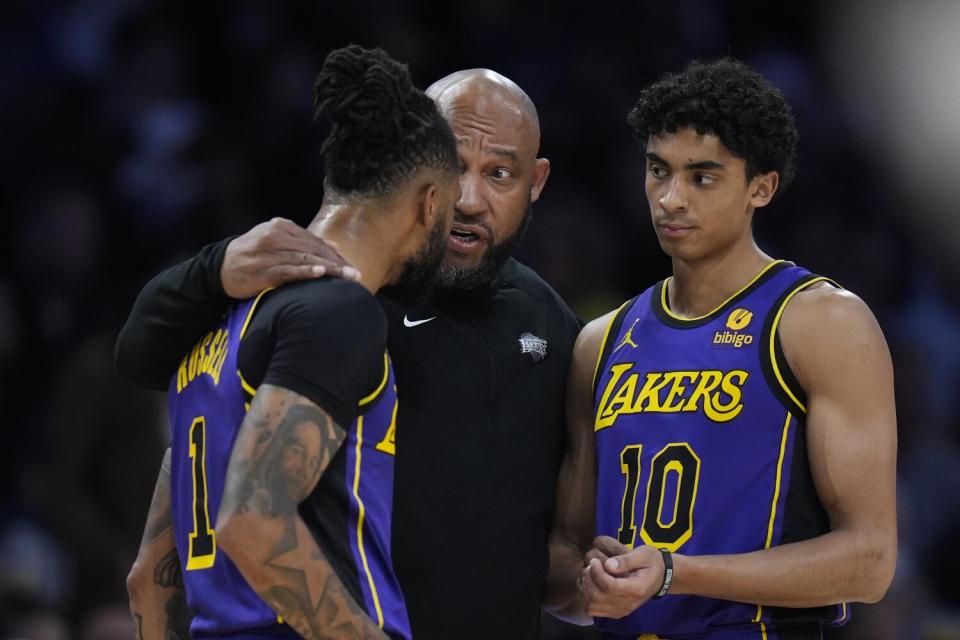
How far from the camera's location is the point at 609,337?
4.26m

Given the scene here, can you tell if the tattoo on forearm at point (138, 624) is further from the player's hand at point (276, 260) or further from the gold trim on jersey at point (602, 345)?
the gold trim on jersey at point (602, 345)

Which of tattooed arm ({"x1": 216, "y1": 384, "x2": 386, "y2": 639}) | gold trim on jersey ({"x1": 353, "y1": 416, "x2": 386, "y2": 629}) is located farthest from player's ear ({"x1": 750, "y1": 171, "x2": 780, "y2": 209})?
tattooed arm ({"x1": 216, "y1": 384, "x2": 386, "y2": 639})

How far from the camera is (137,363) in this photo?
145 inches

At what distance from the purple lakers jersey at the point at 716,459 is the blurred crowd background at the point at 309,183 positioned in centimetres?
297

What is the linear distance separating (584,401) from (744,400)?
57 cm

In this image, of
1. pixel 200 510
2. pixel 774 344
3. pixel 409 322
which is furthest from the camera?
pixel 409 322

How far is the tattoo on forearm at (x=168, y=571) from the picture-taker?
3.83m

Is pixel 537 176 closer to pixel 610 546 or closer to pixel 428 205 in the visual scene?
pixel 428 205

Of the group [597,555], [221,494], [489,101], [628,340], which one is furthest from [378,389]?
[489,101]

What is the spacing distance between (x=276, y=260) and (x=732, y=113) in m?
1.48

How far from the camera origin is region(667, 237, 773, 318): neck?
13.2ft

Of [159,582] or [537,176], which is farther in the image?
[537,176]

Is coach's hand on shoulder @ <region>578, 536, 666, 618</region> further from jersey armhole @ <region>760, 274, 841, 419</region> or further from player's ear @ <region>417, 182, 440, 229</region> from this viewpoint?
player's ear @ <region>417, 182, 440, 229</region>

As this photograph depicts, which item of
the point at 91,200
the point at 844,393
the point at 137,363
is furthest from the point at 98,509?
the point at 844,393
